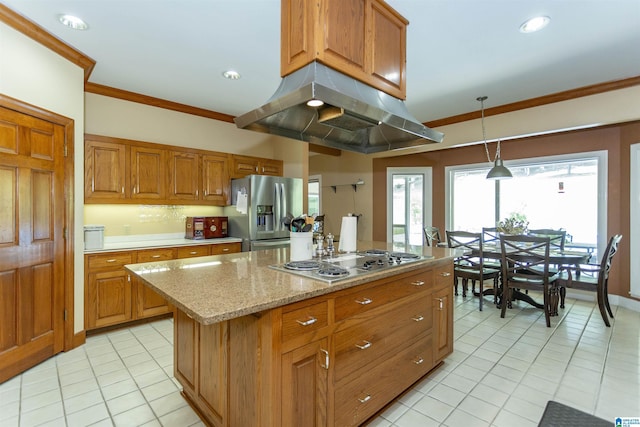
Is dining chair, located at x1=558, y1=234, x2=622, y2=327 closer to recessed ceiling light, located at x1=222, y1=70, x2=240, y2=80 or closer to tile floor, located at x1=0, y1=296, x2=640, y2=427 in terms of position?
tile floor, located at x1=0, y1=296, x2=640, y2=427

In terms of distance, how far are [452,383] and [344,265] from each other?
50.9 inches

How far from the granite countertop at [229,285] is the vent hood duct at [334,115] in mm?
919

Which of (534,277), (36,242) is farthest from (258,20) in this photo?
(534,277)

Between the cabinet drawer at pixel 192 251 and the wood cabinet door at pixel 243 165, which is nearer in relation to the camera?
the cabinet drawer at pixel 192 251

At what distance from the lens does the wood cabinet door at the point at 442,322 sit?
2.31 m

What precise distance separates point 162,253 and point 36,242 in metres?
1.09

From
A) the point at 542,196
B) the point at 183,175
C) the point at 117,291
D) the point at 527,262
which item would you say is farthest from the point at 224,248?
the point at 542,196

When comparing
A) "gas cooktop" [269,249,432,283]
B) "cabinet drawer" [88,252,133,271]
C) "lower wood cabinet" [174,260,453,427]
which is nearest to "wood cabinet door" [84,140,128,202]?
"cabinet drawer" [88,252,133,271]

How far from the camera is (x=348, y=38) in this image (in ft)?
5.91

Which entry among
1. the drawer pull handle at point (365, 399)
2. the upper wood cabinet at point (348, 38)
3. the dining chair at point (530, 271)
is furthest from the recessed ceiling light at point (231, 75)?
the dining chair at point (530, 271)

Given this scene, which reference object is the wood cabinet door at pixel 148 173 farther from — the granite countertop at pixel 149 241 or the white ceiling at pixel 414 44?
the white ceiling at pixel 414 44

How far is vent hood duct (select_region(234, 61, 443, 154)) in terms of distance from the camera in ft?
5.16

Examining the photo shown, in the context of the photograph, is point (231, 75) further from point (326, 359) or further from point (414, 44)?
point (326, 359)

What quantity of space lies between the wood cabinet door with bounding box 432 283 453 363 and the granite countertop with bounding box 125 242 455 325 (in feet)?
1.26
